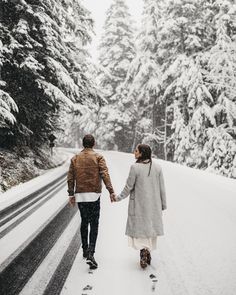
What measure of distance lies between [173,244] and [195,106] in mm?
18015

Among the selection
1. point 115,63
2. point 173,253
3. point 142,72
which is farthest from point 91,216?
point 115,63

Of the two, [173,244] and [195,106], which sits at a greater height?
[195,106]

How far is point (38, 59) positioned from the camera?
53.0ft

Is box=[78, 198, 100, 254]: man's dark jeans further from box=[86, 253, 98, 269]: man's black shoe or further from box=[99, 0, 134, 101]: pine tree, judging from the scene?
box=[99, 0, 134, 101]: pine tree

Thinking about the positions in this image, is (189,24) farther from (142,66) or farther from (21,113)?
(21,113)

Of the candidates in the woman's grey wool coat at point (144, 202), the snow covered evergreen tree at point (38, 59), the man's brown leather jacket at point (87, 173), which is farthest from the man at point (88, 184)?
the snow covered evergreen tree at point (38, 59)

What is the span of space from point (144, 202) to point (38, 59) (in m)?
12.0

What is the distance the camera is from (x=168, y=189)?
11.5m

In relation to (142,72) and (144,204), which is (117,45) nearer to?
(142,72)

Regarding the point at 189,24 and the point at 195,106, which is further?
the point at 189,24

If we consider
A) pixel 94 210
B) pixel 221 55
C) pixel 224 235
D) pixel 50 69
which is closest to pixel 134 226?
pixel 94 210

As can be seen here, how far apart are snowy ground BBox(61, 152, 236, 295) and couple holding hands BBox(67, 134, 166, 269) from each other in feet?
1.01

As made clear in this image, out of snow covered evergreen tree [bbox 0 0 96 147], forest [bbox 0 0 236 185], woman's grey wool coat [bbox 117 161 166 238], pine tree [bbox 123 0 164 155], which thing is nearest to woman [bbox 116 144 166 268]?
woman's grey wool coat [bbox 117 161 166 238]

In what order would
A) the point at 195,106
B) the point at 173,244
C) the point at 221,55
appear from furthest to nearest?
the point at 195,106
the point at 221,55
the point at 173,244
